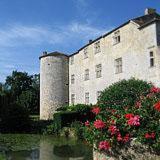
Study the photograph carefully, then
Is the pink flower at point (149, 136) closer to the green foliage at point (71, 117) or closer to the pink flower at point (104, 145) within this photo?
the pink flower at point (104, 145)

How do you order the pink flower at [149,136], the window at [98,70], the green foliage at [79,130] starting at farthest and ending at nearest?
the window at [98,70] → the green foliage at [79,130] → the pink flower at [149,136]

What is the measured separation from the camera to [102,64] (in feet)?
112

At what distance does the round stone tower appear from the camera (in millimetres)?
41469

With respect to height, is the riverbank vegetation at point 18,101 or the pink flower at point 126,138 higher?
the riverbank vegetation at point 18,101

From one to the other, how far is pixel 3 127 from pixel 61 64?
12.9 meters

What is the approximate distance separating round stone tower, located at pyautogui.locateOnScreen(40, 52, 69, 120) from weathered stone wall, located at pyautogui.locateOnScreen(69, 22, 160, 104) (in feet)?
8.47

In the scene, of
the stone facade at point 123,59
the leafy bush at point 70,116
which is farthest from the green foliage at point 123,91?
the leafy bush at point 70,116

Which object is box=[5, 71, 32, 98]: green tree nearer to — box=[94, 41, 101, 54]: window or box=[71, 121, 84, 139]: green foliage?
box=[94, 41, 101, 54]: window

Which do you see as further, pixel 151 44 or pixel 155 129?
pixel 151 44

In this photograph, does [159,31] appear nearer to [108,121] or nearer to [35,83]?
[108,121]

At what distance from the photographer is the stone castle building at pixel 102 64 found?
26766mm

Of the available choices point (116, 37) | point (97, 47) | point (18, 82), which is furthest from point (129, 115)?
point (18, 82)

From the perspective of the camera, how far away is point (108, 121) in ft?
33.4

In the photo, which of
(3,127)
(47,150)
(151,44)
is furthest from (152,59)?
(3,127)
